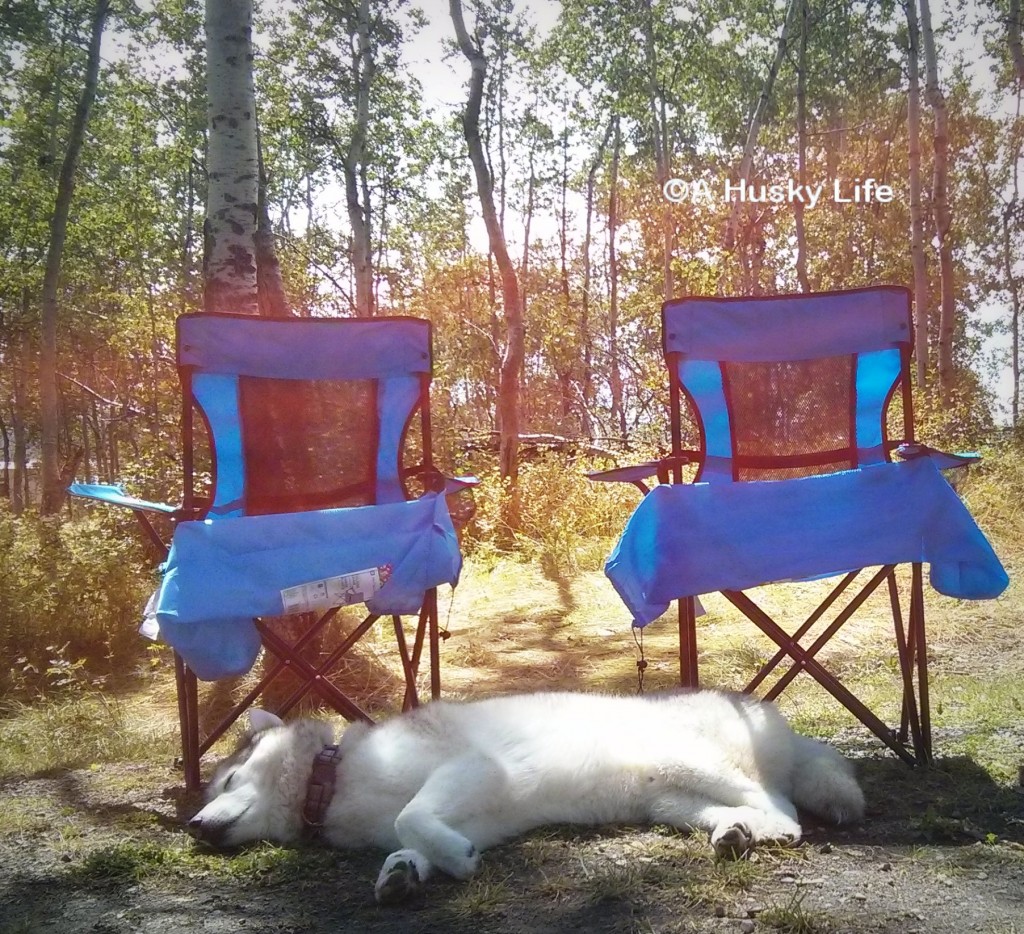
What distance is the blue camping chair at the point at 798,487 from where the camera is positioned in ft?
8.32

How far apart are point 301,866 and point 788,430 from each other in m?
2.12

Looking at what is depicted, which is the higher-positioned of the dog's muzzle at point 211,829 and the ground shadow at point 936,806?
the dog's muzzle at point 211,829

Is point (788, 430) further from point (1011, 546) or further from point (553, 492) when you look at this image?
point (553, 492)

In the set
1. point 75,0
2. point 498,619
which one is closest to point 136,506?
point 498,619

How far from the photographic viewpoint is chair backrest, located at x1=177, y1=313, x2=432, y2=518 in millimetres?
3066

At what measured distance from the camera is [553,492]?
831cm

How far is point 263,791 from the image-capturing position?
232 cm

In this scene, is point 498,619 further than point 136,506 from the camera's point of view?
Yes

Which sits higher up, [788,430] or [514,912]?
[788,430]

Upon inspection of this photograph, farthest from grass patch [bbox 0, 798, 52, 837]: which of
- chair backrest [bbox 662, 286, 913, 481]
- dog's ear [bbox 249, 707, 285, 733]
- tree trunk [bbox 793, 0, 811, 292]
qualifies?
tree trunk [bbox 793, 0, 811, 292]

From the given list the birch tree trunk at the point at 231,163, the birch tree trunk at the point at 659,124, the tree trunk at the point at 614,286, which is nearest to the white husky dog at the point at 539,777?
the birch tree trunk at the point at 231,163

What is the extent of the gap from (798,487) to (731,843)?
110 cm

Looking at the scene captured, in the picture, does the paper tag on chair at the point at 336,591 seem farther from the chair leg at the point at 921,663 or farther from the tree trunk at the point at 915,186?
the tree trunk at the point at 915,186

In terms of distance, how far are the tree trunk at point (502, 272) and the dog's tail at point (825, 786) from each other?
22.5ft
